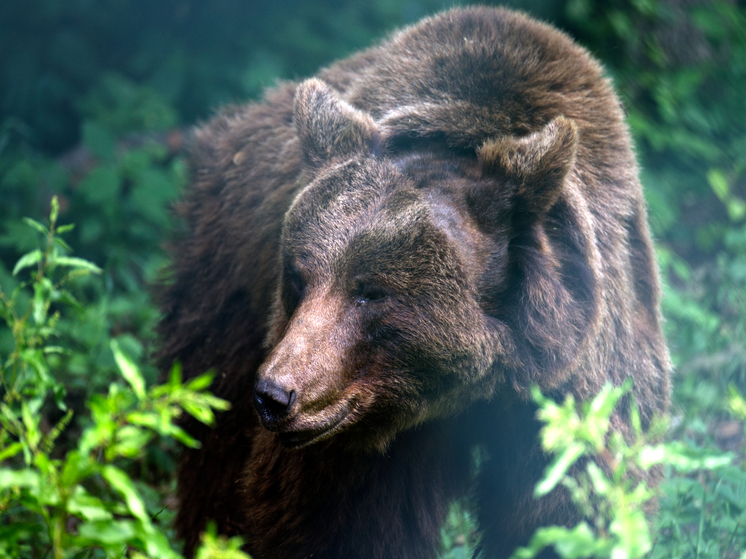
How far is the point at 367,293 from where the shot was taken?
2.67 metres

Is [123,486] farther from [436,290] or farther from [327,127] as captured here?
[327,127]

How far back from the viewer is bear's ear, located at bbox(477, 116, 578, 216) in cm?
266

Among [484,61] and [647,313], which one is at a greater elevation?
[484,61]

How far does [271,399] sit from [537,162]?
4.19 feet

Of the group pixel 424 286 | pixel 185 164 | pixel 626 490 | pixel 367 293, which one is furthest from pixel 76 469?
pixel 185 164

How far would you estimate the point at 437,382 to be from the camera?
2.78m

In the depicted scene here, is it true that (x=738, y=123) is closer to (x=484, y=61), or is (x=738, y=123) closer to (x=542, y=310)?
(x=484, y=61)

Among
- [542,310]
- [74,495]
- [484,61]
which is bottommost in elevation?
[74,495]

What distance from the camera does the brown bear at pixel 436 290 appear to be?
2658mm

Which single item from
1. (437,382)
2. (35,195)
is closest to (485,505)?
(437,382)

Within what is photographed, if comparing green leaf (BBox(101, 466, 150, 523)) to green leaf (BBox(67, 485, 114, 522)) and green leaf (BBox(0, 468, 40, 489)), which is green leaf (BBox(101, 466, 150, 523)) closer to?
green leaf (BBox(67, 485, 114, 522))

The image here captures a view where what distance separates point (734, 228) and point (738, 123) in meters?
0.98

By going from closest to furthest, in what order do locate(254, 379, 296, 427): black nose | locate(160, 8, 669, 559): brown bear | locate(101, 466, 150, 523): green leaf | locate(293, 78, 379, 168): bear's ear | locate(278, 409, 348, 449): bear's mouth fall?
locate(101, 466, 150, 523): green leaf → locate(254, 379, 296, 427): black nose → locate(278, 409, 348, 449): bear's mouth → locate(160, 8, 669, 559): brown bear → locate(293, 78, 379, 168): bear's ear

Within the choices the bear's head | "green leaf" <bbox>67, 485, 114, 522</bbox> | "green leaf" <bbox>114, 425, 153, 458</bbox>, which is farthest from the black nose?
"green leaf" <bbox>67, 485, 114, 522</bbox>
